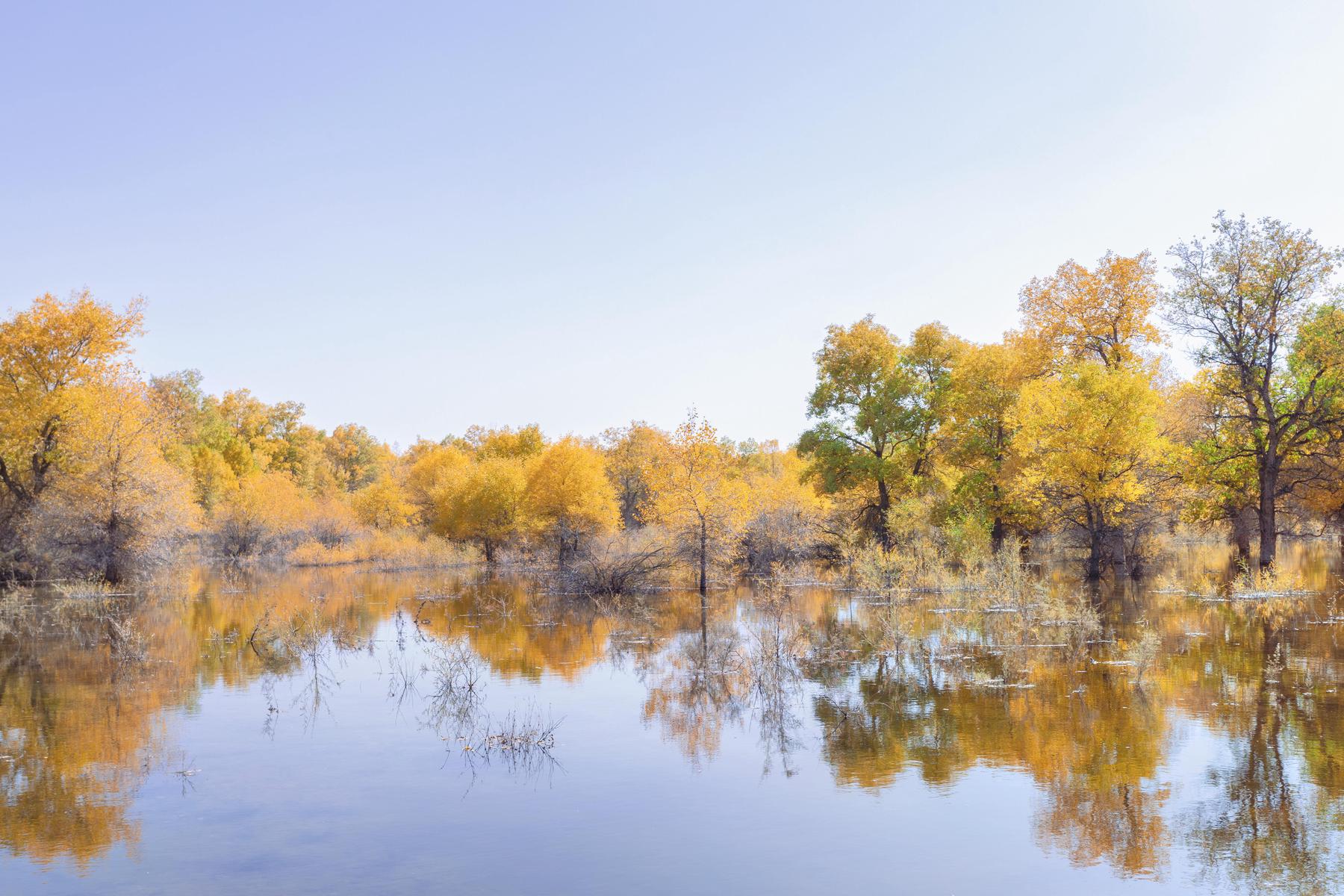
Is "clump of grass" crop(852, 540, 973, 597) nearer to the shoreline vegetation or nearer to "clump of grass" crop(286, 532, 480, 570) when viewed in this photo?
the shoreline vegetation

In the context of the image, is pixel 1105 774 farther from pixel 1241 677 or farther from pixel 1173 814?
pixel 1241 677

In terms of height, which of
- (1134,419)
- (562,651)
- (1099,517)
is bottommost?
(562,651)

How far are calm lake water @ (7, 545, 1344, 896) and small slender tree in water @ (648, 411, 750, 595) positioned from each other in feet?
34.4

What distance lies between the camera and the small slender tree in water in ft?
105

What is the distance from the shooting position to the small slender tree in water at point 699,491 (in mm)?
31875

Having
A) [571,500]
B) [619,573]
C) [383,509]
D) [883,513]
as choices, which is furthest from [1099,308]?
[383,509]

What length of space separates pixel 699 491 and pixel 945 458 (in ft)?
37.7

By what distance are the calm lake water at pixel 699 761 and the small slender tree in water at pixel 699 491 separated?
10484mm

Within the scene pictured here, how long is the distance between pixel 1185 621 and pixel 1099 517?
1118cm

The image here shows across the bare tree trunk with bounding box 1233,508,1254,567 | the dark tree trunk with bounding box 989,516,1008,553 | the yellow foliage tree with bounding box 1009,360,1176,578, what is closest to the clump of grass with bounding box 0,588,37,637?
the yellow foliage tree with bounding box 1009,360,1176,578

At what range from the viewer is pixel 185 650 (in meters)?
20.9

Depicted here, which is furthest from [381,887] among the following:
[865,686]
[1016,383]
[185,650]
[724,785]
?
[1016,383]

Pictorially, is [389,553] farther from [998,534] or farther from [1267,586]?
[1267,586]

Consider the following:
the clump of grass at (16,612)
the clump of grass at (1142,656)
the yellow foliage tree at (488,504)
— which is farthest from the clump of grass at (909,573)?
the yellow foliage tree at (488,504)
